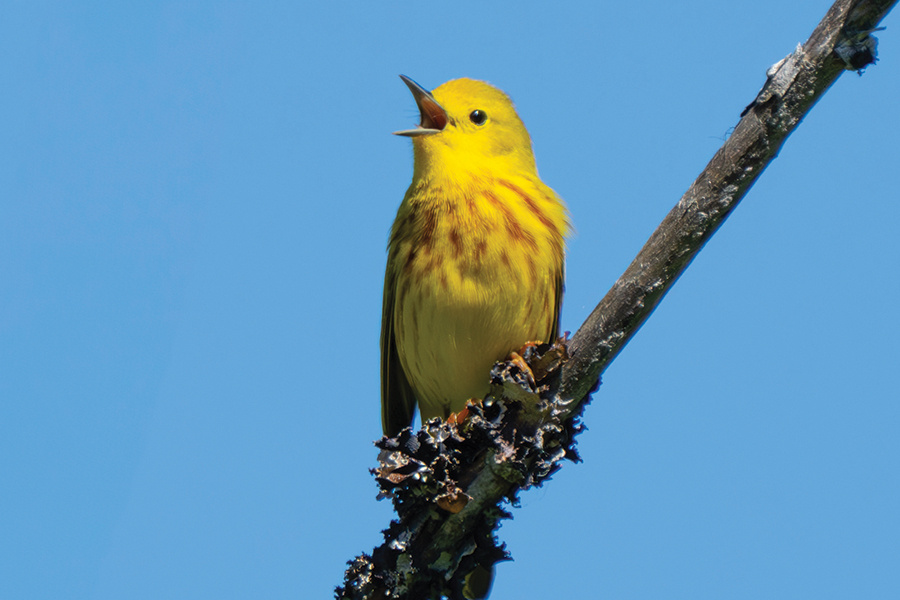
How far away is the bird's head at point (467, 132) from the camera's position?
14.8 feet

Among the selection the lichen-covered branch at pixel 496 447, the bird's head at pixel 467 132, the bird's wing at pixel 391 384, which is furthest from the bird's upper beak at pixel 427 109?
the lichen-covered branch at pixel 496 447

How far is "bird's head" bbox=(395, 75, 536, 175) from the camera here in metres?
4.51

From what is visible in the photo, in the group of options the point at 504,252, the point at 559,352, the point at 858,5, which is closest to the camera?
the point at 858,5

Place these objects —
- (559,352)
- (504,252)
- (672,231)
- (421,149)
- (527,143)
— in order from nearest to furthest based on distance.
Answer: (672,231), (559,352), (504,252), (421,149), (527,143)

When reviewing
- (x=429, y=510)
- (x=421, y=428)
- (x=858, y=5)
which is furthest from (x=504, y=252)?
(x=858, y=5)

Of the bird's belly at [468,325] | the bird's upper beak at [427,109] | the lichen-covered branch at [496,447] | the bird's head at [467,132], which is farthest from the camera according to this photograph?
the bird's upper beak at [427,109]

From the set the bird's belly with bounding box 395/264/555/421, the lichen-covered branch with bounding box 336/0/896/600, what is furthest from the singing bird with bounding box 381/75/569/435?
the lichen-covered branch with bounding box 336/0/896/600

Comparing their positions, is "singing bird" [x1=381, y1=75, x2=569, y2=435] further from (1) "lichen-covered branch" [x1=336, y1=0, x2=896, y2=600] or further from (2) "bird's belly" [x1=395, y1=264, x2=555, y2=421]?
(1) "lichen-covered branch" [x1=336, y1=0, x2=896, y2=600]

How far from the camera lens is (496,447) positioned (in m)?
3.62

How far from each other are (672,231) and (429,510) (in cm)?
151

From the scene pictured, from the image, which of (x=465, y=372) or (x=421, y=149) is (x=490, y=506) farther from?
(x=421, y=149)

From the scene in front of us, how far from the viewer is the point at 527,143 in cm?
502

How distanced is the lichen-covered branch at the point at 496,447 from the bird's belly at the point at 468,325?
53cm

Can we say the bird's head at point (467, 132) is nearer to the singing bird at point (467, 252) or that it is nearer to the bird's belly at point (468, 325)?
the singing bird at point (467, 252)
